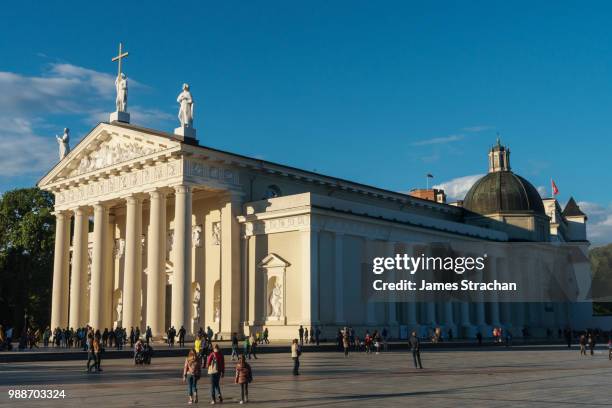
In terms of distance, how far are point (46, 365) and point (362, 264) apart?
2273 centimetres

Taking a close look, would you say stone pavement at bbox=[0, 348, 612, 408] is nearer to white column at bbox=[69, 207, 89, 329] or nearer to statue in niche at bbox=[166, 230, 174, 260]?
statue in niche at bbox=[166, 230, 174, 260]

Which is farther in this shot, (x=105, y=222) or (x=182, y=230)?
(x=105, y=222)

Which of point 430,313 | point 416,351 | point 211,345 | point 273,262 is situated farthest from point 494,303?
point 211,345

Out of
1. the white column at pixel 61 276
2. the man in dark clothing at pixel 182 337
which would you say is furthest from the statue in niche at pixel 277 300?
the white column at pixel 61 276

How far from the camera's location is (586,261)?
7975 centimetres

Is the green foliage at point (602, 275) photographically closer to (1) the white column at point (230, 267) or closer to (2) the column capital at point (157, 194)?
(1) the white column at point (230, 267)

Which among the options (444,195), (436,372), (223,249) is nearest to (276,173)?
(223,249)

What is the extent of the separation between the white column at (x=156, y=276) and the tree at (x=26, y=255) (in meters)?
25.9

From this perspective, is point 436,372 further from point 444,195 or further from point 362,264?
point 444,195

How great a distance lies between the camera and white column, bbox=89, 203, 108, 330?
1909 inches

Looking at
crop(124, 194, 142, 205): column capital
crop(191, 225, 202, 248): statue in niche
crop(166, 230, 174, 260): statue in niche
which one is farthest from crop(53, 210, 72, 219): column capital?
crop(191, 225, 202, 248): statue in niche

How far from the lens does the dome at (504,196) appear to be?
227 feet

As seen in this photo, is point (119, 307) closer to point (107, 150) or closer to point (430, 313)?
point (107, 150)

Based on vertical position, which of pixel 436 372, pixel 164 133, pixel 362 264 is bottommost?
pixel 436 372
